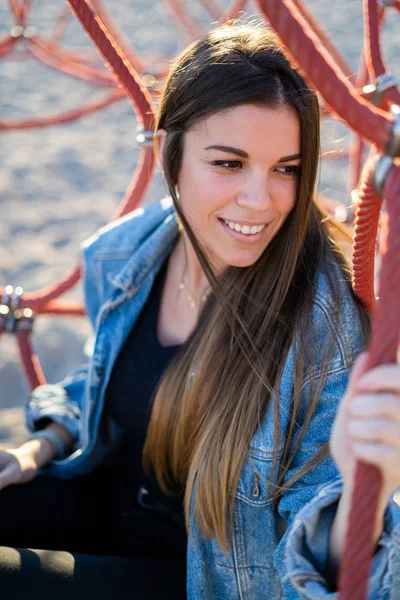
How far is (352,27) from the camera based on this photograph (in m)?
4.32

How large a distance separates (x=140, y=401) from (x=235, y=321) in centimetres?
19

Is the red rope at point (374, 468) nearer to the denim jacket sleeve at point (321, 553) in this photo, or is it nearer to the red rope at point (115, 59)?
the denim jacket sleeve at point (321, 553)

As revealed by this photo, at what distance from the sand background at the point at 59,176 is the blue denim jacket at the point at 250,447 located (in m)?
0.30

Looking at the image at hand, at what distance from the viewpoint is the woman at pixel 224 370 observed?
883 mm

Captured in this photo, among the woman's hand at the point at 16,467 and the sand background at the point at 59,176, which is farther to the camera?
the sand background at the point at 59,176

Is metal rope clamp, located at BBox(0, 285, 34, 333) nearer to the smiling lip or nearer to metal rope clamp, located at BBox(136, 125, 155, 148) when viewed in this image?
metal rope clamp, located at BBox(136, 125, 155, 148)

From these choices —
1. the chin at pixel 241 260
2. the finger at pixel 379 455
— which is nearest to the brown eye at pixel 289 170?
the chin at pixel 241 260

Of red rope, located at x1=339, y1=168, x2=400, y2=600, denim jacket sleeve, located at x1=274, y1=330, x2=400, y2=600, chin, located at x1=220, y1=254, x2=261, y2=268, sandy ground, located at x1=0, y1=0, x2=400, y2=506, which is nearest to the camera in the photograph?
red rope, located at x1=339, y1=168, x2=400, y2=600

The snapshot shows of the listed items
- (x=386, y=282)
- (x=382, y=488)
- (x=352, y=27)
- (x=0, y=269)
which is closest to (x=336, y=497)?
(x=382, y=488)

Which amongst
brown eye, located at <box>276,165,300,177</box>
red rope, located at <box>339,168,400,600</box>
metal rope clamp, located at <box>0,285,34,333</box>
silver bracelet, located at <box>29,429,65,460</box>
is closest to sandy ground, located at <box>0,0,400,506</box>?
brown eye, located at <box>276,165,300,177</box>

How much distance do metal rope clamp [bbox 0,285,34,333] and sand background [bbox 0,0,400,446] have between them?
1.17 ft

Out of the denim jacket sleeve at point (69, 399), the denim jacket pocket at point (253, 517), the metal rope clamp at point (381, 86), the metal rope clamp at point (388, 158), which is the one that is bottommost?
the denim jacket pocket at point (253, 517)

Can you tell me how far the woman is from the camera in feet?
2.90

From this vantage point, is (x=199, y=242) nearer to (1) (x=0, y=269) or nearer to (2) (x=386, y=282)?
(2) (x=386, y=282)
